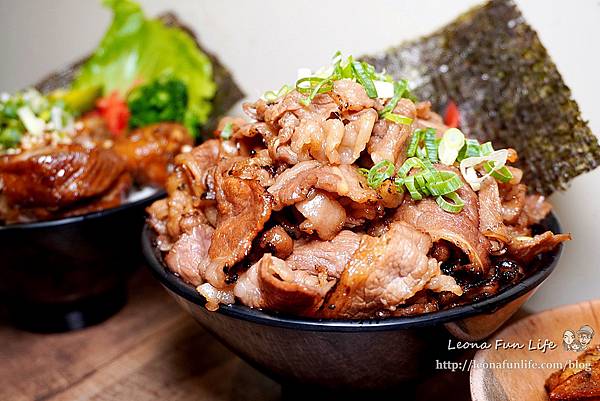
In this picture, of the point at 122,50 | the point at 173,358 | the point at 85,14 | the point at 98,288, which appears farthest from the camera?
the point at 85,14

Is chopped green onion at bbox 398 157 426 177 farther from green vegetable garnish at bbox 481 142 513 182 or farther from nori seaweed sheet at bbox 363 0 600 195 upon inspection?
nori seaweed sheet at bbox 363 0 600 195

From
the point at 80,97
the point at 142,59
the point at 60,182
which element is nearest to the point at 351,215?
the point at 60,182

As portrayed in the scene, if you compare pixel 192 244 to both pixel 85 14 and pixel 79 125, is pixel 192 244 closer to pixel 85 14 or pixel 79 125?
pixel 79 125

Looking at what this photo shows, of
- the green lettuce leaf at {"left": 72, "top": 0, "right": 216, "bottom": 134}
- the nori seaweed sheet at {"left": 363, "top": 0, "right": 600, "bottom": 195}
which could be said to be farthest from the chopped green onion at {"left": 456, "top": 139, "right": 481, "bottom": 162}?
the green lettuce leaf at {"left": 72, "top": 0, "right": 216, "bottom": 134}

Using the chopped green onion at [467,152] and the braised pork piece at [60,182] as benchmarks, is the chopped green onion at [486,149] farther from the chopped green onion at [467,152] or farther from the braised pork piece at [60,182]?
the braised pork piece at [60,182]

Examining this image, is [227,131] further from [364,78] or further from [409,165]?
[409,165]

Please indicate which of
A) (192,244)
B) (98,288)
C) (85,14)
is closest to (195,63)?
(85,14)
